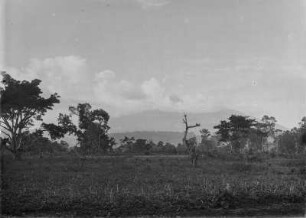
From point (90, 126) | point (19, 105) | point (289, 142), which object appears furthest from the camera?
point (289, 142)

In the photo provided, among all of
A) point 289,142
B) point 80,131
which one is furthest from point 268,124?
point 80,131

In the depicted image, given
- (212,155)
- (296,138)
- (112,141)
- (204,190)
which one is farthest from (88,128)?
(204,190)

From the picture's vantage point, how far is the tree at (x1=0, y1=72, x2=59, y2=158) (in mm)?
36000

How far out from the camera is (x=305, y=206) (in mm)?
13016

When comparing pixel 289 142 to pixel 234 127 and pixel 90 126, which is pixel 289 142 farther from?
pixel 90 126

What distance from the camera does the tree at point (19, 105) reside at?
3600 cm

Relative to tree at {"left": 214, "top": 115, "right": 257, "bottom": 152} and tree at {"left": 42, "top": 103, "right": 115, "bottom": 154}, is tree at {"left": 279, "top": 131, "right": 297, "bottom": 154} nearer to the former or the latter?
tree at {"left": 214, "top": 115, "right": 257, "bottom": 152}

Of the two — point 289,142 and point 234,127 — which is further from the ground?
point 234,127

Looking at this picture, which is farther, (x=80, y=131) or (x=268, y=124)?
(x=268, y=124)

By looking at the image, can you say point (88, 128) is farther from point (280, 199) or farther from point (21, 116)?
point (280, 199)

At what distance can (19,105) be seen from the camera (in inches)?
1436

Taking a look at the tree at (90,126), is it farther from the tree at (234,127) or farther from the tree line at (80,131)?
the tree at (234,127)

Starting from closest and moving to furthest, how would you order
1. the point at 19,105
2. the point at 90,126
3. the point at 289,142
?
1. the point at 19,105
2. the point at 90,126
3. the point at 289,142

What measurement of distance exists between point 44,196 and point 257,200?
6773 millimetres
